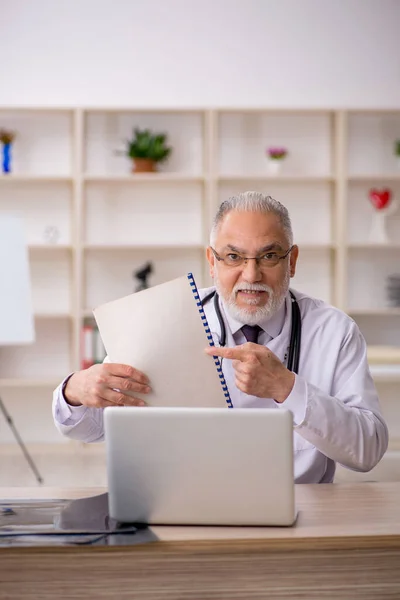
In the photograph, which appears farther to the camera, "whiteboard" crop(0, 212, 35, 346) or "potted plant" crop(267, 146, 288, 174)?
"potted plant" crop(267, 146, 288, 174)

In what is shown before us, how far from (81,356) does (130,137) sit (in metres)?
1.54

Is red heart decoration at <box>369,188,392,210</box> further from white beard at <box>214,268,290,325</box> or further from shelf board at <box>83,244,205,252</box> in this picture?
white beard at <box>214,268,290,325</box>

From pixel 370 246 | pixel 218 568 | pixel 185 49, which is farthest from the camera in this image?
pixel 185 49

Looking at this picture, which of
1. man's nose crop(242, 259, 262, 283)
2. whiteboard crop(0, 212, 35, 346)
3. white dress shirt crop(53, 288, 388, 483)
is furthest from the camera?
whiteboard crop(0, 212, 35, 346)

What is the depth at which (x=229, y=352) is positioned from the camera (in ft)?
4.63

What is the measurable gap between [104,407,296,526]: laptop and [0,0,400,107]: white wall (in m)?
4.63

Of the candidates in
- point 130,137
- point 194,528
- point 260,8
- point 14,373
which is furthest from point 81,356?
point 194,528

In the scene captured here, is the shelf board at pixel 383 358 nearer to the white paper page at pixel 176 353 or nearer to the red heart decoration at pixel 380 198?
the red heart decoration at pixel 380 198

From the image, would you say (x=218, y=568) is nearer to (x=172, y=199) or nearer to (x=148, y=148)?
(x=148, y=148)

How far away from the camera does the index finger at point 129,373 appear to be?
1.40 metres

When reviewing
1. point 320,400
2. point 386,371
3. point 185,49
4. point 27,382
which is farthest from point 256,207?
point 185,49

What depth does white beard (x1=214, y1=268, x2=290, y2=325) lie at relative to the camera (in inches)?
73.9

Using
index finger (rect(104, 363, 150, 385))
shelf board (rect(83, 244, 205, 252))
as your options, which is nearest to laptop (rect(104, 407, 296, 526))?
index finger (rect(104, 363, 150, 385))

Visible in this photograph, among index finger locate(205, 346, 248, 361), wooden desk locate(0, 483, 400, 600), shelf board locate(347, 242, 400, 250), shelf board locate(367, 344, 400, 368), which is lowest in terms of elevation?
shelf board locate(367, 344, 400, 368)
